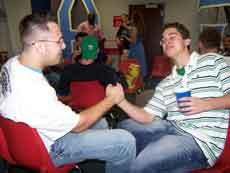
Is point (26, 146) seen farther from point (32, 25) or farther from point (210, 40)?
point (210, 40)

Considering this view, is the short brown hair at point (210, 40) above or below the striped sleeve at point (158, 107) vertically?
above

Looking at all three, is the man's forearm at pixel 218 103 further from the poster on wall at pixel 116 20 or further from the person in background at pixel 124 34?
the poster on wall at pixel 116 20

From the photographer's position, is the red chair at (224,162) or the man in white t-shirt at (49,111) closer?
the man in white t-shirt at (49,111)

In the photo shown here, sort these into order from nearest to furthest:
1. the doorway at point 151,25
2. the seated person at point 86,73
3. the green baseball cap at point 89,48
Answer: the seated person at point 86,73 < the green baseball cap at point 89,48 < the doorway at point 151,25

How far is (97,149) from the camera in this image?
1.44m

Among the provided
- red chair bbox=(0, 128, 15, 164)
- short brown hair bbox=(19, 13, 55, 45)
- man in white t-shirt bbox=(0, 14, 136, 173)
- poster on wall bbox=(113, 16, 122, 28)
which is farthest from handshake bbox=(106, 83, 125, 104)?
poster on wall bbox=(113, 16, 122, 28)

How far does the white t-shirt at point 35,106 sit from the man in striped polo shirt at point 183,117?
399mm

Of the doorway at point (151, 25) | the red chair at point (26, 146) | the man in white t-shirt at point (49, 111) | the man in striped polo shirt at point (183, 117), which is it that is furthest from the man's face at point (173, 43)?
the doorway at point (151, 25)

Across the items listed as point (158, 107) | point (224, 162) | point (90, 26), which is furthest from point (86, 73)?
point (90, 26)

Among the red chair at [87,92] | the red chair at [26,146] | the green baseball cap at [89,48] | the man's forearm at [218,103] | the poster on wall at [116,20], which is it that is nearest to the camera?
the red chair at [26,146]

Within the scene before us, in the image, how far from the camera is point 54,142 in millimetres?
1441

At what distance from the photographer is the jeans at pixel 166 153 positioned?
1415 mm

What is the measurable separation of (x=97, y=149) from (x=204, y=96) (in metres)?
0.63

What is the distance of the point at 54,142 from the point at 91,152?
18 cm
